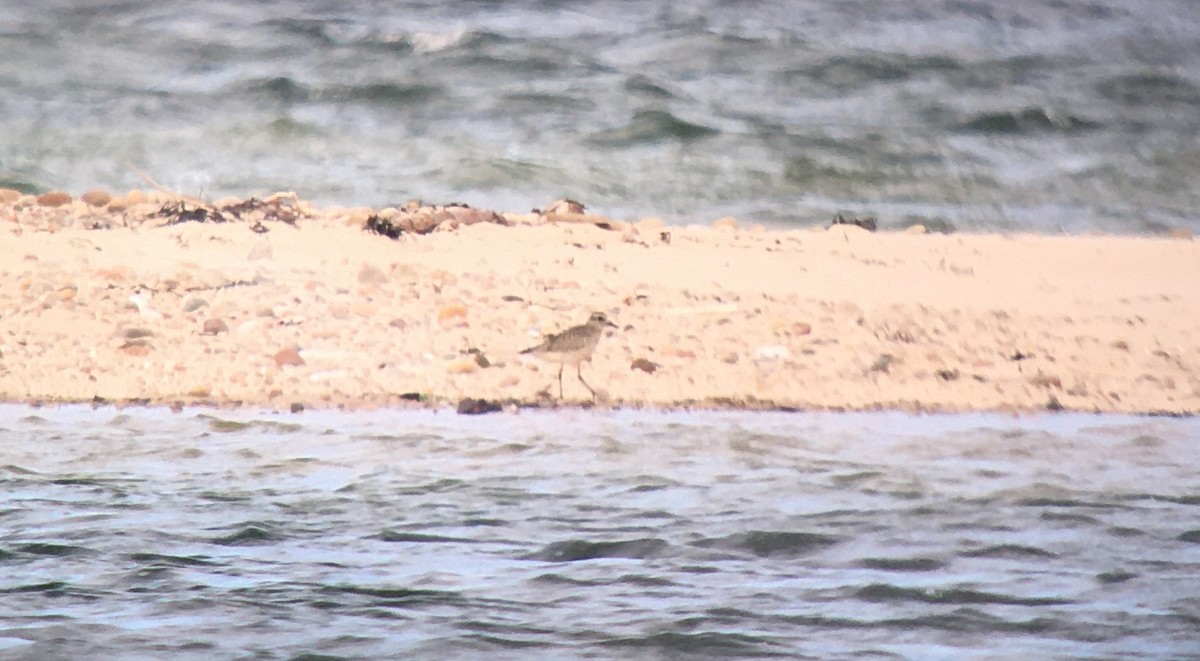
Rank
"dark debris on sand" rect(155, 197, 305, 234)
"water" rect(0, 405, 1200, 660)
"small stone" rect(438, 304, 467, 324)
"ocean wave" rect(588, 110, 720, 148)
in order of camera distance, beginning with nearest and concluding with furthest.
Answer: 1. "water" rect(0, 405, 1200, 660)
2. "small stone" rect(438, 304, 467, 324)
3. "dark debris on sand" rect(155, 197, 305, 234)
4. "ocean wave" rect(588, 110, 720, 148)

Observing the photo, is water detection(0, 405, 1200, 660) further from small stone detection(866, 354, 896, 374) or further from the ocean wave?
the ocean wave

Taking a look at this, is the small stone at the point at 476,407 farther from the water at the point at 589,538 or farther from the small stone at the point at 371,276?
the small stone at the point at 371,276

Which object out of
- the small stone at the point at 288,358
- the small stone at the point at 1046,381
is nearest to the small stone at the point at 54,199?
the small stone at the point at 288,358

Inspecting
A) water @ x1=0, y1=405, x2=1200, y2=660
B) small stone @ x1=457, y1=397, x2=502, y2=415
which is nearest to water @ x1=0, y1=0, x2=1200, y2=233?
small stone @ x1=457, y1=397, x2=502, y2=415

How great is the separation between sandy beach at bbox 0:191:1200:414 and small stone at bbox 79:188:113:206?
109 mm

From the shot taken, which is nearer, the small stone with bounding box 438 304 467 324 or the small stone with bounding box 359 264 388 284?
the small stone with bounding box 438 304 467 324

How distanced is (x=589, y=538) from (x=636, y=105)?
14.7 ft

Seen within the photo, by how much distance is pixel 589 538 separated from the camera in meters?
2.86

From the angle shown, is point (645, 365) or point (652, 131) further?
point (652, 131)

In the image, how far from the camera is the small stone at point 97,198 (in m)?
6.83

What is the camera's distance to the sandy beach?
4637 millimetres

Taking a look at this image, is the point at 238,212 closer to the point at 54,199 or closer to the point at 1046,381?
the point at 54,199

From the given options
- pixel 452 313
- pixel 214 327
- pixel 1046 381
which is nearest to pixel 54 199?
pixel 214 327

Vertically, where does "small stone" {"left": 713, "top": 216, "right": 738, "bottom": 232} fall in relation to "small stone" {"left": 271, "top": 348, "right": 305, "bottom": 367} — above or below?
above
